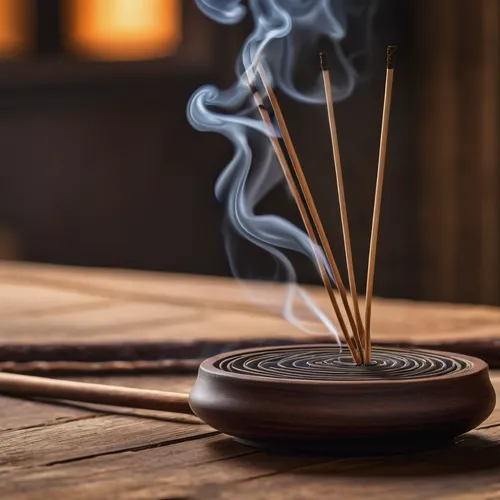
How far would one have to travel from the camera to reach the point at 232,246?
4926mm

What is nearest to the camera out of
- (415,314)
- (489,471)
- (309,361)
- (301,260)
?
(489,471)

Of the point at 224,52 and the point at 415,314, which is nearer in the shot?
the point at 415,314

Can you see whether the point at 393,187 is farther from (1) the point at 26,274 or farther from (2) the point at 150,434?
(2) the point at 150,434

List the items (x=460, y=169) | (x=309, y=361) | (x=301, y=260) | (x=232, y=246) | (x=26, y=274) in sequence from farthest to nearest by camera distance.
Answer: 1. (x=232, y=246)
2. (x=301, y=260)
3. (x=460, y=169)
4. (x=26, y=274)
5. (x=309, y=361)

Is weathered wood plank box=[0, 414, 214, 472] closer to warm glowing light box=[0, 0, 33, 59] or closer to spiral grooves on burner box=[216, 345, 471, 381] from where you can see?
spiral grooves on burner box=[216, 345, 471, 381]

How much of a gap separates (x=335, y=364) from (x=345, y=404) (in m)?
0.11

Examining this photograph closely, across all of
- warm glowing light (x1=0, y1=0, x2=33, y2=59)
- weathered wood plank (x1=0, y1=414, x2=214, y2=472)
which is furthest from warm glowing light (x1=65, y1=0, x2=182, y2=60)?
weathered wood plank (x1=0, y1=414, x2=214, y2=472)

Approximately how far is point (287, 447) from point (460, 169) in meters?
3.41

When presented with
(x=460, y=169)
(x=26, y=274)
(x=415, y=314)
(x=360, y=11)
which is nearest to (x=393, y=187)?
(x=460, y=169)

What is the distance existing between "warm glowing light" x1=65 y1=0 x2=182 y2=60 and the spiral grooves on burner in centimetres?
370

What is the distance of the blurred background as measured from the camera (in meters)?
4.12

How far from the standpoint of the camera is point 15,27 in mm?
5027

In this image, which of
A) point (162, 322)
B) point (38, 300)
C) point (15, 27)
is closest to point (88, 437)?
point (162, 322)

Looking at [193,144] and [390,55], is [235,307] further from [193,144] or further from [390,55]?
[193,144]
